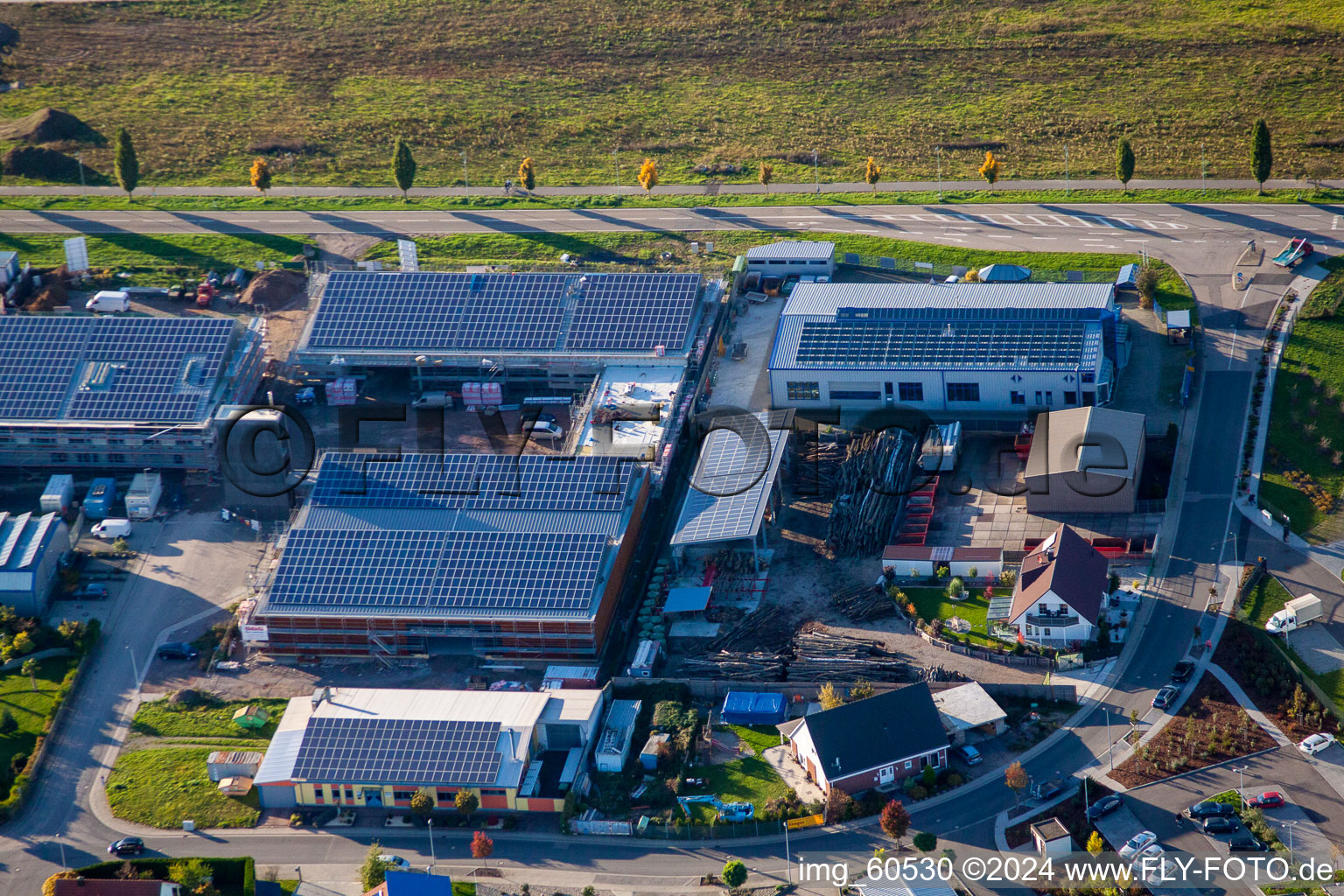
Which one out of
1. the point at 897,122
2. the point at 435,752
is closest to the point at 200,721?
the point at 435,752

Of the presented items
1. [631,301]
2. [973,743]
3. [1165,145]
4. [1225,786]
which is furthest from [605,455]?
[1165,145]

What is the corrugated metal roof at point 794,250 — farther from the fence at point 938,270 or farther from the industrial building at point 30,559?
the industrial building at point 30,559

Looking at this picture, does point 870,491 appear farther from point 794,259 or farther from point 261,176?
point 261,176

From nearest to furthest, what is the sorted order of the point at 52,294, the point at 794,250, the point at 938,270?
the point at 938,270 → the point at 794,250 → the point at 52,294

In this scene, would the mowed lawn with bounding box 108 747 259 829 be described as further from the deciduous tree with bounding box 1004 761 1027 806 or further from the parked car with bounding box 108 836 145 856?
the deciduous tree with bounding box 1004 761 1027 806

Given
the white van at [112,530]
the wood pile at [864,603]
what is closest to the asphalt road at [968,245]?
the white van at [112,530]

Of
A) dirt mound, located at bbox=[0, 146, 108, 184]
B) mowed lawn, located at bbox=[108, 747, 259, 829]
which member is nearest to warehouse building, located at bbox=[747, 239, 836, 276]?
mowed lawn, located at bbox=[108, 747, 259, 829]

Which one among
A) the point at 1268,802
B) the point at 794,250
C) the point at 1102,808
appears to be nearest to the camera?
the point at 1268,802

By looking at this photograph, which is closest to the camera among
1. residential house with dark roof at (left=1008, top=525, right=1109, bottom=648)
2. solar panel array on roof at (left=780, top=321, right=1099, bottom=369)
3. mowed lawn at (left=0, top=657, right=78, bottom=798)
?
residential house with dark roof at (left=1008, top=525, right=1109, bottom=648)
